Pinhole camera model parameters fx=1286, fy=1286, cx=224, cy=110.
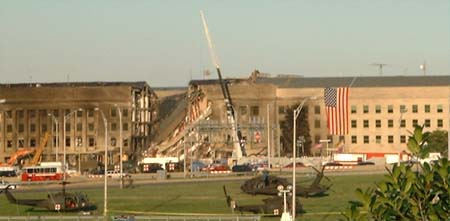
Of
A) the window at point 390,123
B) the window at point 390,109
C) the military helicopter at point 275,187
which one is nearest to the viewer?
the military helicopter at point 275,187

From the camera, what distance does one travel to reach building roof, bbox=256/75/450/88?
179 m

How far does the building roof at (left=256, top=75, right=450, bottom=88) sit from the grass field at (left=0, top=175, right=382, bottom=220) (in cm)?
7256

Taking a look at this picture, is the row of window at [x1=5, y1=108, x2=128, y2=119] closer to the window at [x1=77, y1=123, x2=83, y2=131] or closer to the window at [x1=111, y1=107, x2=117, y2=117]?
the window at [x1=111, y1=107, x2=117, y2=117]

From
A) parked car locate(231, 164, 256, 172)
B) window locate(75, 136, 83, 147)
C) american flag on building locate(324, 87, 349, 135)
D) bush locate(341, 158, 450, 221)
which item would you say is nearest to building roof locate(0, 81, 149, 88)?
window locate(75, 136, 83, 147)

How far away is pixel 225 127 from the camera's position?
6029 inches

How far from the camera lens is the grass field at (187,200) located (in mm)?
71637

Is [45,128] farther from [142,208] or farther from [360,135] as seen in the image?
[142,208]

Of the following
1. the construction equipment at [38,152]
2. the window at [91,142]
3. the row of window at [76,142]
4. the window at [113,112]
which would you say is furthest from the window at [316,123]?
the construction equipment at [38,152]

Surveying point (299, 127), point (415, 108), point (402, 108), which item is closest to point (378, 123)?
point (402, 108)

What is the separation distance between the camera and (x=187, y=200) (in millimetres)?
82625

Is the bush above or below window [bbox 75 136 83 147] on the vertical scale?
below

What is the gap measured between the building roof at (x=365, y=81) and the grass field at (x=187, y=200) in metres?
72.6

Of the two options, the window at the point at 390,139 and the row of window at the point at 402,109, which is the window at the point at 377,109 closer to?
the row of window at the point at 402,109

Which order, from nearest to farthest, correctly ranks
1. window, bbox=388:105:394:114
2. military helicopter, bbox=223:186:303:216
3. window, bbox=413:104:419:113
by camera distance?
military helicopter, bbox=223:186:303:216, window, bbox=413:104:419:113, window, bbox=388:105:394:114
